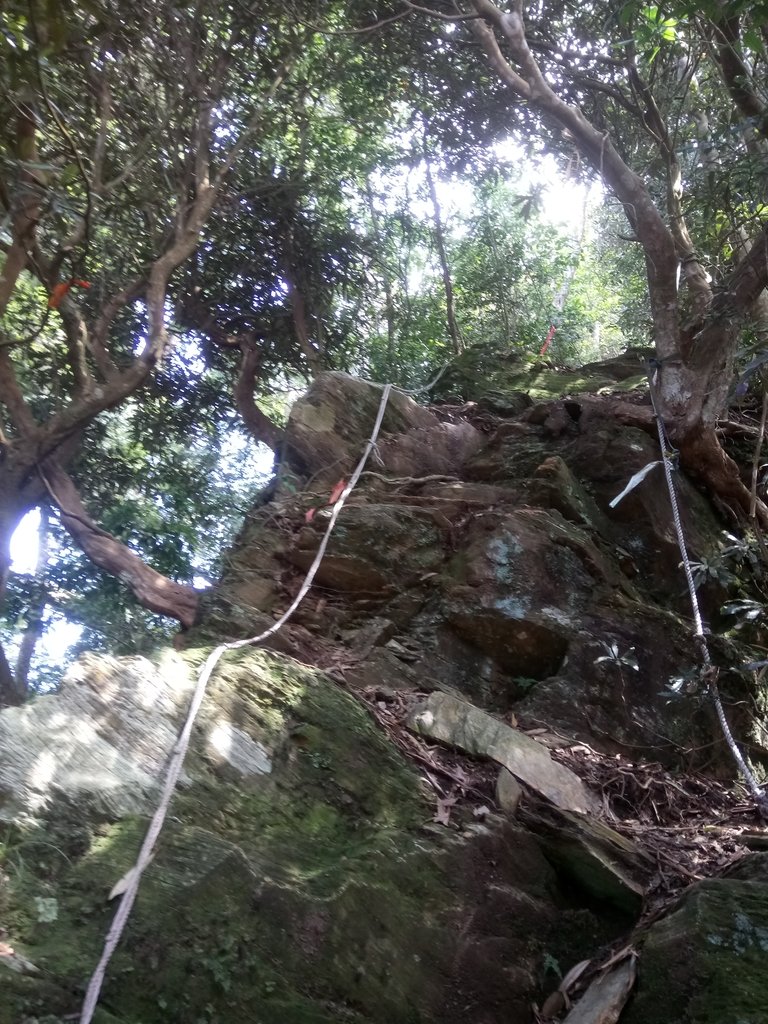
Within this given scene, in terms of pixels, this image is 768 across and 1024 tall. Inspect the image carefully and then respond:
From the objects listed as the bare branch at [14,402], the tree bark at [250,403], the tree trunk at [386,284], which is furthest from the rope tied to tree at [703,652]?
the bare branch at [14,402]

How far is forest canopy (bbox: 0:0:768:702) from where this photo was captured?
5.57 meters

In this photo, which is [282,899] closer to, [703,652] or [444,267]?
[703,652]

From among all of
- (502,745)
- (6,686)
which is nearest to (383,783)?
(502,745)

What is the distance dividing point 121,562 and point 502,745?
3172 millimetres

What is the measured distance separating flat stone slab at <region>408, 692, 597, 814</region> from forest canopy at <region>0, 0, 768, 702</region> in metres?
1.76

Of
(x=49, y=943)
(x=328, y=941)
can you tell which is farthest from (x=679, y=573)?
(x=49, y=943)

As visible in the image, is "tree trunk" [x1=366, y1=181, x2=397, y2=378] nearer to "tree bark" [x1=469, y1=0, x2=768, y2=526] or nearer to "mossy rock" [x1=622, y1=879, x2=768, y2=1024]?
"tree bark" [x1=469, y1=0, x2=768, y2=526]

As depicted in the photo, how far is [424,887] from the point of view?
2834 mm

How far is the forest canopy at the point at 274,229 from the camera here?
18.3 ft

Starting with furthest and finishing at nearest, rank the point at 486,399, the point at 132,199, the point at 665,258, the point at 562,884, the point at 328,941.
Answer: the point at 486,399, the point at 132,199, the point at 665,258, the point at 562,884, the point at 328,941

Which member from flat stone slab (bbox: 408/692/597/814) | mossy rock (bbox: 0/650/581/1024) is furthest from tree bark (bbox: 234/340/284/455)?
mossy rock (bbox: 0/650/581/1024)

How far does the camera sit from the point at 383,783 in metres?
3.32

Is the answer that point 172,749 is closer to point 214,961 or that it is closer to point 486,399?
point 214,961

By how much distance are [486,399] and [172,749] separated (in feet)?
17.7
